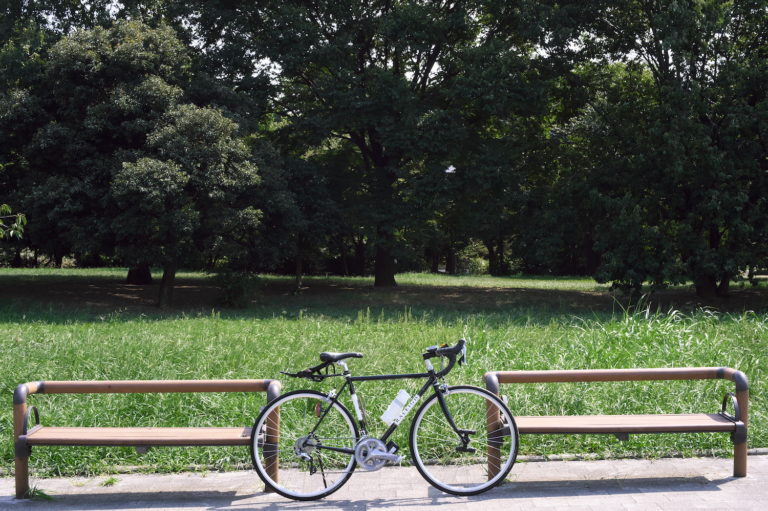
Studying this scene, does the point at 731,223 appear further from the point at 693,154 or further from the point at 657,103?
the point at 657,103

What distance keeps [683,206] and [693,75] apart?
353cm

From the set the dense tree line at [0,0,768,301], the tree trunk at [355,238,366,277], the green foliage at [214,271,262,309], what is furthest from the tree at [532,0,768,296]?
the tree trunk at [355,238,366,277]

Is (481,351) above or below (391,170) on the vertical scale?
below

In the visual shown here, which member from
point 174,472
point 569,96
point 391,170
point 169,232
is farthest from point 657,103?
point 174,472

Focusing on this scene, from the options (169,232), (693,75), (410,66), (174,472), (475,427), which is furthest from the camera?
(410,66)

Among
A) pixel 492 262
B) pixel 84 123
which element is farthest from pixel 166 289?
pixel 492 262

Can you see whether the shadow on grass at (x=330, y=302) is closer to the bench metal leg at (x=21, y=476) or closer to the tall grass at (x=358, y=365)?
the tall grass at (x=358, y=365)

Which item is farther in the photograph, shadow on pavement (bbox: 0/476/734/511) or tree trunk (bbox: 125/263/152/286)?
tree trunk (bbox: 125/263/152/286)

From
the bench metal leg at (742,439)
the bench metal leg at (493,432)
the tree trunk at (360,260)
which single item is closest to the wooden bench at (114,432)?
the bench metal leg at (493,432)

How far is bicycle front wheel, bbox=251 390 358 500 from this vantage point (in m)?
4.54

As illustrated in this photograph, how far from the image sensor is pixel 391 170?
22125 mm

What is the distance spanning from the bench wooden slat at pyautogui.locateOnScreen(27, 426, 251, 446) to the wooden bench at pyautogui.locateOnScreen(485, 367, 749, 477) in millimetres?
1830

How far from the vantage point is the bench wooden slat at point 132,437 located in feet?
14.9

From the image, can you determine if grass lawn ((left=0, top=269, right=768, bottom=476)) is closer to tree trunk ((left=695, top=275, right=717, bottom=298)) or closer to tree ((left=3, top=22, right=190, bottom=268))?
tree ((left=3, top=22, right=190, bottom=268))
